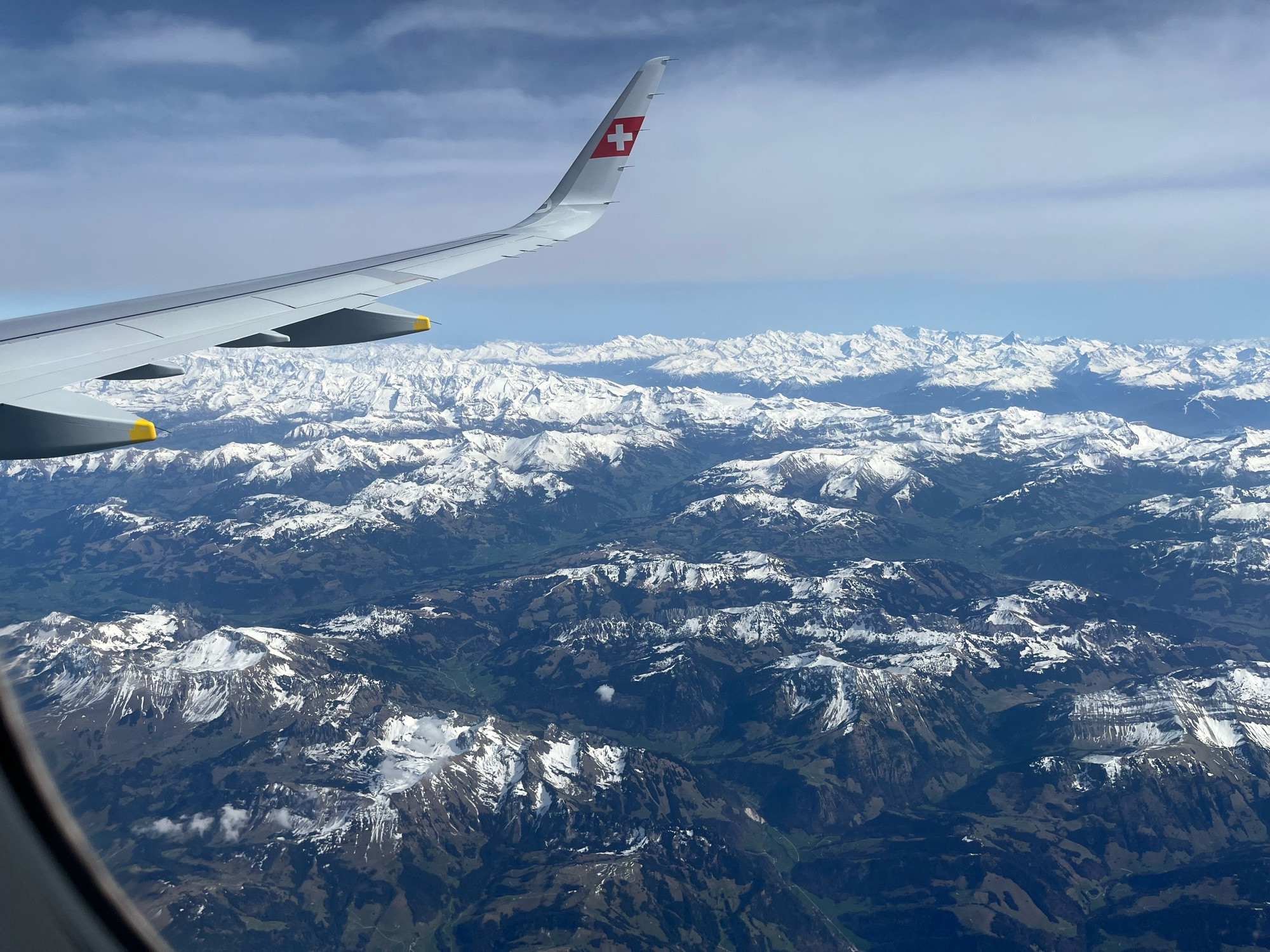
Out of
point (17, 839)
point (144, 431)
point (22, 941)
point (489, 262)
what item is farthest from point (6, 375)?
point (489, 262)

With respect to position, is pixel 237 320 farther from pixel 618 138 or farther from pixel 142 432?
pixel 618 138

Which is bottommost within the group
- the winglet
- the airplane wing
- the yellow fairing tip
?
the yellow fairing tip

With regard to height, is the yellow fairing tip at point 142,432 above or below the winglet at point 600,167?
below

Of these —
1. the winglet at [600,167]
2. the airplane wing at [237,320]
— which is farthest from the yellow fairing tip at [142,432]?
the winglet at [600,167]

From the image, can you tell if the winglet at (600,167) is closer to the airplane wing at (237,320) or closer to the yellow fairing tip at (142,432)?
the airplane wing at (237,320)

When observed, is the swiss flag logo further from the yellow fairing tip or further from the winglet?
the yellow fairing tip

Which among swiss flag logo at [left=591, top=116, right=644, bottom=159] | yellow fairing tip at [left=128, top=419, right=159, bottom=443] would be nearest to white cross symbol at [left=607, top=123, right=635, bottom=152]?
swiss flag logo at [left=591, top=116, right=644, bottom=159]

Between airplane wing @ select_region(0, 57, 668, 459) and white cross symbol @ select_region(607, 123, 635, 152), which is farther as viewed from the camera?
white cross symbol @ select_region(607, 123, 635, 152)
